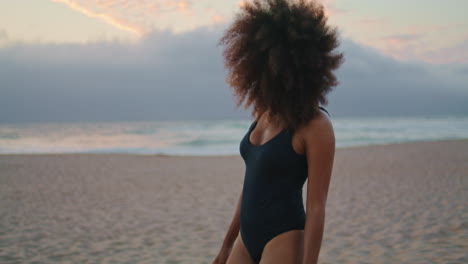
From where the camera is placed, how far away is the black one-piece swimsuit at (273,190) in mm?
1448

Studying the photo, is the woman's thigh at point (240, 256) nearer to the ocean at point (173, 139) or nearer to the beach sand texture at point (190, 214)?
the beach sand texture at point (190, 214)

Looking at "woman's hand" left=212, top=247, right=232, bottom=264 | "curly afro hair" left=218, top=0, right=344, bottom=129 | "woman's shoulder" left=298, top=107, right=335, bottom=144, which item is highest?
"curly afro hair" left=218, top=0, right=344, bottom=129

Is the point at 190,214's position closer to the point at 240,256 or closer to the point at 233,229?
the point at 233,229

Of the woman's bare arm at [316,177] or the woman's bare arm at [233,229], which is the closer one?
the woman's bare arm at [316,177]

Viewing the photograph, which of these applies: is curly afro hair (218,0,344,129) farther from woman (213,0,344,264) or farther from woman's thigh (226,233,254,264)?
woman's thigh (226,233,254,264)

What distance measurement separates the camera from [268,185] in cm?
152

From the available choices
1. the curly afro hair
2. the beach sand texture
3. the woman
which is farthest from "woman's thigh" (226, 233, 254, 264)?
the beach sand texture

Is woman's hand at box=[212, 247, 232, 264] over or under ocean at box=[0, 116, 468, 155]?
under

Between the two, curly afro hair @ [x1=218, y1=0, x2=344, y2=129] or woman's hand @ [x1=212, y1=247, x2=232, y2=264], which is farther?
woman's hand @ [x1=212, y1=247, x2=232, y2=264]

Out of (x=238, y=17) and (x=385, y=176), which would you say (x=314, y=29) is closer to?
(x=238, y=17)

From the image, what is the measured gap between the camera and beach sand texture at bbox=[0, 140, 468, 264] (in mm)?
5184

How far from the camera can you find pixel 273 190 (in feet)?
4.96

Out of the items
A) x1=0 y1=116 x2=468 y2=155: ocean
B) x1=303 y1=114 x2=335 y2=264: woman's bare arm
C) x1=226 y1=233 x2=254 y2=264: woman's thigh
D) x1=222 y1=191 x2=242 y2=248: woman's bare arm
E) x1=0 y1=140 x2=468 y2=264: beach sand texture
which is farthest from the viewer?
x1=0 y1=116 x2=468 y2=155: ocean

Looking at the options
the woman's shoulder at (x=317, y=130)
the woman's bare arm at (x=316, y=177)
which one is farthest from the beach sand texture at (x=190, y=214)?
the woman's shoulder at (x=317, y=130)
